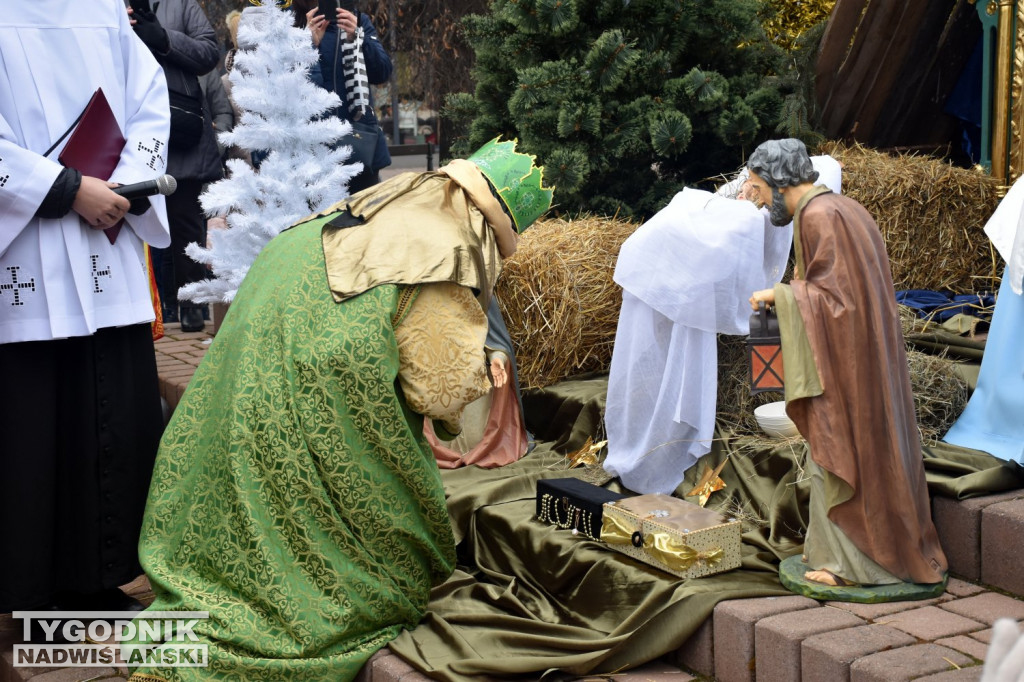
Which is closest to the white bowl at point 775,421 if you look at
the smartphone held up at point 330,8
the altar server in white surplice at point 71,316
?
the altar server in white surplice at point 71,316

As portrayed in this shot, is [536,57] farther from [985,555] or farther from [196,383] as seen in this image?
[985,555]

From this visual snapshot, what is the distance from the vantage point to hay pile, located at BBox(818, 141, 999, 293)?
5.59 m

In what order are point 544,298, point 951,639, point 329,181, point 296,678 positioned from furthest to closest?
point 329,181 < point 544,298 < point 296,678 < point 951,639

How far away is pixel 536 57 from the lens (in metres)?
6.22

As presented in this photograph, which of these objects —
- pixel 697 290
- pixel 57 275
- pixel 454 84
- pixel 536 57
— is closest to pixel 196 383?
pixel 57 275

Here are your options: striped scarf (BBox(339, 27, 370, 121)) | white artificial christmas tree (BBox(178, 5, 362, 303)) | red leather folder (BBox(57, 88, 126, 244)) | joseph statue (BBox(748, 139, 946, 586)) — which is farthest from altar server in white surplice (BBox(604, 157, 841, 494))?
striped scarf (BBox(339, 27, 370, 121))

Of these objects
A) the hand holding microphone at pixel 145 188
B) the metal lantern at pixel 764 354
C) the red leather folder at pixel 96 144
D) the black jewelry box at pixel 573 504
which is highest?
the red leather folder at pixel 96 144

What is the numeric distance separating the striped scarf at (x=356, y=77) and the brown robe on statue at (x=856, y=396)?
359 cm

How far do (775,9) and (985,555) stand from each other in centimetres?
475

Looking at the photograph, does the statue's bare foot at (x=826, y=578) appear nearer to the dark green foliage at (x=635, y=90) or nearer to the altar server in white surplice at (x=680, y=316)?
the altar server in white surplice at (x=680, y=316)

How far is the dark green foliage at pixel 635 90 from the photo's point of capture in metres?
5.94

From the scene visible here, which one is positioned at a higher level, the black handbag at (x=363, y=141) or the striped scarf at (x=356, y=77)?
the striped scarf at (x=356, y=77)

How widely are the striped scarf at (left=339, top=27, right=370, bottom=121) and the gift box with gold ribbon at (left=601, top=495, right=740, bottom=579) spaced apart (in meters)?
3.37

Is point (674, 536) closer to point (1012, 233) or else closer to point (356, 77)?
point (1012, 233)
